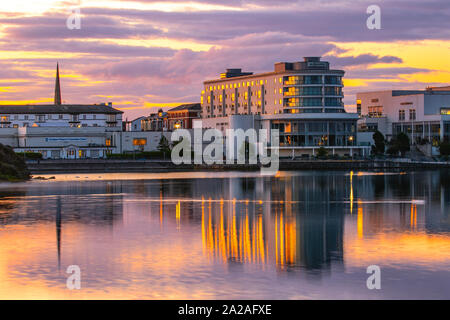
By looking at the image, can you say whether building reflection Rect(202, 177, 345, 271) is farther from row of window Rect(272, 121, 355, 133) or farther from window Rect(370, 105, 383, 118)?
window Rect(370, 105, 383, 118)

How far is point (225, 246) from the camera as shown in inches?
1511

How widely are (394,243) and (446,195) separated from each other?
33558 millimetres

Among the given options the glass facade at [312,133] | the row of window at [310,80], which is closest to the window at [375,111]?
the glass facade at [312,133]

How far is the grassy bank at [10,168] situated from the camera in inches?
4013

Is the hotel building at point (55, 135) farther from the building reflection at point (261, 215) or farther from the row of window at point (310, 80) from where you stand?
the building reflection at point (261, 215)

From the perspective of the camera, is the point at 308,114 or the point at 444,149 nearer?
the point at 444,149

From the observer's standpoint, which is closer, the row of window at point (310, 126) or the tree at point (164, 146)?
the tree at point (164, 146)

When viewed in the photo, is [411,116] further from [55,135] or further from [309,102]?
[55,135]

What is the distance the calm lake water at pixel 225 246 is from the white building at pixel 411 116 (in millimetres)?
113429

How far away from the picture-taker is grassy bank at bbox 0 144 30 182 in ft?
334

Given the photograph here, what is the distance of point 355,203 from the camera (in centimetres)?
6209

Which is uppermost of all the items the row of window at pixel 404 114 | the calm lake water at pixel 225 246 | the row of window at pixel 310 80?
the row of window at pixel 310 80

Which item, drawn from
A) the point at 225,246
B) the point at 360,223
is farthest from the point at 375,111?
the point at 225,246

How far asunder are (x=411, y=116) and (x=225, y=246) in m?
153
